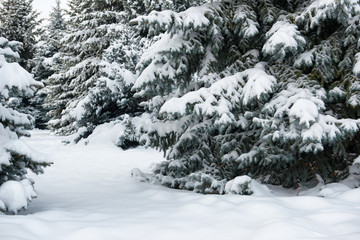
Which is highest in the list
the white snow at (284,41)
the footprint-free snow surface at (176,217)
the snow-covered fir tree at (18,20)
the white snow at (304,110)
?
the snow-covered fir tree at (18,20)

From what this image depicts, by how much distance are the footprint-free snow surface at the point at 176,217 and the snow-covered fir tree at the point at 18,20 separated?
91.3 feet

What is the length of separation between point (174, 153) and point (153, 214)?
2387mm

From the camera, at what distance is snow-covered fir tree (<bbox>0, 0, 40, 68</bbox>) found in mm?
28375

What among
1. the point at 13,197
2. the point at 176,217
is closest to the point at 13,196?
the point at 13,197

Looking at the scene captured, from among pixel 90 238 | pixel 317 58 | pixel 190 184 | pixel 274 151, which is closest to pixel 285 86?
pixel 317 58

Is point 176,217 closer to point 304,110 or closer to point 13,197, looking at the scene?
point 13,197

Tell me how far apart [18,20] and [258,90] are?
30302 mm

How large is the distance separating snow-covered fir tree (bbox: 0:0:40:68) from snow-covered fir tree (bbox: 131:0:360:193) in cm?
2750

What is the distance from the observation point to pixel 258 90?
436 centimetres

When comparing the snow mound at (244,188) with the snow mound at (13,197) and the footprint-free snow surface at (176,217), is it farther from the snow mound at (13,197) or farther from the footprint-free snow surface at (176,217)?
the snow mound at (13,197)

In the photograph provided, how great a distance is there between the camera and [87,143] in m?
13.1

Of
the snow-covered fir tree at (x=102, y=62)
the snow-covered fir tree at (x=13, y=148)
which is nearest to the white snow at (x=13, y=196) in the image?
the snow-covered fir tree at (x=13, y=148)

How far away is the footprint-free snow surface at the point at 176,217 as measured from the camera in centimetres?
276

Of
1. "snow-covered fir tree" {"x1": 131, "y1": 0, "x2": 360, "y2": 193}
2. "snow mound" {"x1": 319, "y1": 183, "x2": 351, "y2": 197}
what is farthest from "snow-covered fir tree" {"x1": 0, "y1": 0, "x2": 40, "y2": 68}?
A: "snow mound" {"x1": 319, "y1": 183, "x2": 351, "y2": 197}
